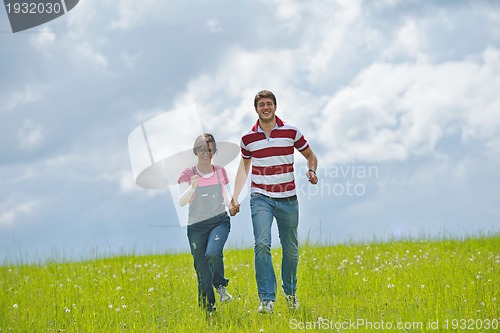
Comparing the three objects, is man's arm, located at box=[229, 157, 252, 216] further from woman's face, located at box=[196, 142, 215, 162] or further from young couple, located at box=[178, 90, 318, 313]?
woman's face, located at box=[196, 142, 215, 162]

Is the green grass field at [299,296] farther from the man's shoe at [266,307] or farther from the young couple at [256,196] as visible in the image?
the young couple at [256,196]

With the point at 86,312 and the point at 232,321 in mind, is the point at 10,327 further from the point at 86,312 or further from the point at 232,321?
the point at 232,321

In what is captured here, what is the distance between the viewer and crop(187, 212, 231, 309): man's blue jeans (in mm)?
8273

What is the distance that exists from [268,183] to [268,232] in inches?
25.6

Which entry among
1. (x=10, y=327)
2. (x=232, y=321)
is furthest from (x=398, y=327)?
(x=10, y=327)

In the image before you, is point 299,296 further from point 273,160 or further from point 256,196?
point 273,160

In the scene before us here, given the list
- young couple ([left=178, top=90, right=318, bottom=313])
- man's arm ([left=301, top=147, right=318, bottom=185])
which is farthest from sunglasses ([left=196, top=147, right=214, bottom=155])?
man's arm ([left=301, top=147, right=318, bottom=185])

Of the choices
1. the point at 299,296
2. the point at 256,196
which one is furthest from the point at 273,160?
the point at 299,296

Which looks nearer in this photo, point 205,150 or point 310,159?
point 205,150

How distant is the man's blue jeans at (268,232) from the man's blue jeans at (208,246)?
459 mm

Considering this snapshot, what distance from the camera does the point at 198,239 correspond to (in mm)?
8383

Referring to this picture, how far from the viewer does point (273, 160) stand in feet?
27.0

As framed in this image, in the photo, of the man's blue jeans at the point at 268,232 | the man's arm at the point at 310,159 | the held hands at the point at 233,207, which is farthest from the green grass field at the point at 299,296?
the man's arm at the point at 310,159

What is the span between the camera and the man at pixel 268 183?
8.19 m
